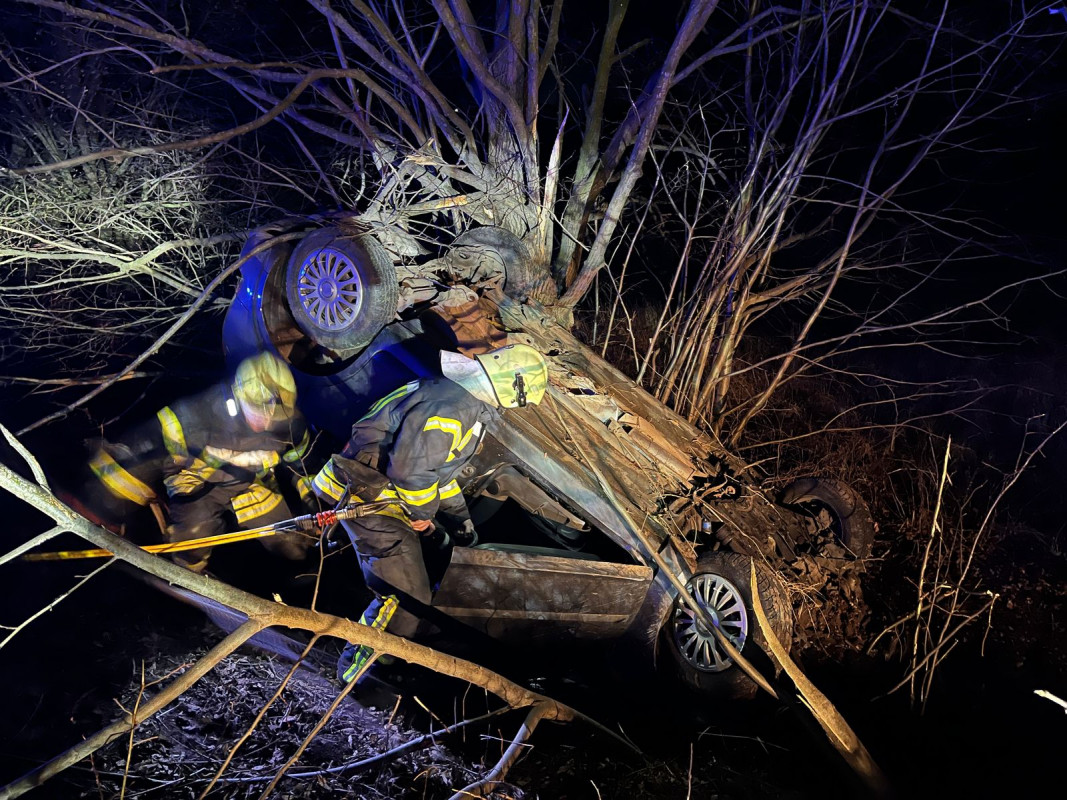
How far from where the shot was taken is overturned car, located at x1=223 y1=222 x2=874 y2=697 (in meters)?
4.32

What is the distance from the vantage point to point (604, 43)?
5168 mm

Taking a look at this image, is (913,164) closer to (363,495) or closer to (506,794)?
(363,495)

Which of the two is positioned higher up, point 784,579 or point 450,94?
point 450,94

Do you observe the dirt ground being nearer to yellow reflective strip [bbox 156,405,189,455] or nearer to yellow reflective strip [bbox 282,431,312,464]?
yellow reflective strip [bbox 156,405,189,455]

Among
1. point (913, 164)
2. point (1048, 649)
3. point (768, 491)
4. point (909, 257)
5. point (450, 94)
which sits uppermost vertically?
point (450, 94)

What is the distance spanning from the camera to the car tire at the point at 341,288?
192 inches

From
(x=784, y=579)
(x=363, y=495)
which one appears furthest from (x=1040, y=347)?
(x=363, y=495)

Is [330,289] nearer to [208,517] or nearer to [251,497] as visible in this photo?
[251,497]

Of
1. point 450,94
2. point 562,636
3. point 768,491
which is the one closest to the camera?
point 562,636

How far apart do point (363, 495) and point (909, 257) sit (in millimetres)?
6338

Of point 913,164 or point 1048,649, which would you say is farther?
point 913,164

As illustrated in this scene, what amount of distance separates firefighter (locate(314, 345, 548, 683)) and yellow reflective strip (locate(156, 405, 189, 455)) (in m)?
1.17

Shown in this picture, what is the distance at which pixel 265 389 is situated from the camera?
4.87 metres

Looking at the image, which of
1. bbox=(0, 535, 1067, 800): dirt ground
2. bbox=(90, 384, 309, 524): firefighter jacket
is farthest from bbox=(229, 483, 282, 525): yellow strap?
bbox=(0, 535, 1067, 800): dirt ground
